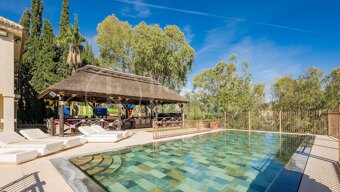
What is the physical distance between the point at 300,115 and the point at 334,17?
38.4ft

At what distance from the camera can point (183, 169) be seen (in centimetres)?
589

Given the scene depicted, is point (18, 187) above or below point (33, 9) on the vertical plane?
below

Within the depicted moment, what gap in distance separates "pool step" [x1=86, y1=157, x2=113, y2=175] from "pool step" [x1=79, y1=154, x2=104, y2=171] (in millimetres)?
131

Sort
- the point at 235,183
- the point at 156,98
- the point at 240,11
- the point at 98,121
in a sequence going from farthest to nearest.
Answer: the point at 240,11, the point at 156,98, the point at 98,121, the point at 235,183

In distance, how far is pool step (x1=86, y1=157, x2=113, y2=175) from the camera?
5.36m

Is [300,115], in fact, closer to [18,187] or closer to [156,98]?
[156,98]

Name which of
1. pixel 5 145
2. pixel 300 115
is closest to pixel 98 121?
pixel 5 145

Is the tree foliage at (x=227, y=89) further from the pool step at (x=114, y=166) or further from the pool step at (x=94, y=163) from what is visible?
the pool step at (x=94, y=163)

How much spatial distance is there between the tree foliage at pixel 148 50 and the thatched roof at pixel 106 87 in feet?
28.0

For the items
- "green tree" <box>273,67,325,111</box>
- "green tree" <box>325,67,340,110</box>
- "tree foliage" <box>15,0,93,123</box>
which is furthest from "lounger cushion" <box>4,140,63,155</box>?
"green tree" <box>325,67,340,110</box>

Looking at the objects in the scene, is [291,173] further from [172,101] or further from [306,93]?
[172,101]

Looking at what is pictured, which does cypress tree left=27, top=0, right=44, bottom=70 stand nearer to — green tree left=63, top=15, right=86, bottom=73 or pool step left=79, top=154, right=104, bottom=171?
green tree left=63, top=15, right=86, bottom=73

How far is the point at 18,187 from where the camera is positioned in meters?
4.02

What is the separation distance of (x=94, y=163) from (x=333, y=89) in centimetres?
2262
